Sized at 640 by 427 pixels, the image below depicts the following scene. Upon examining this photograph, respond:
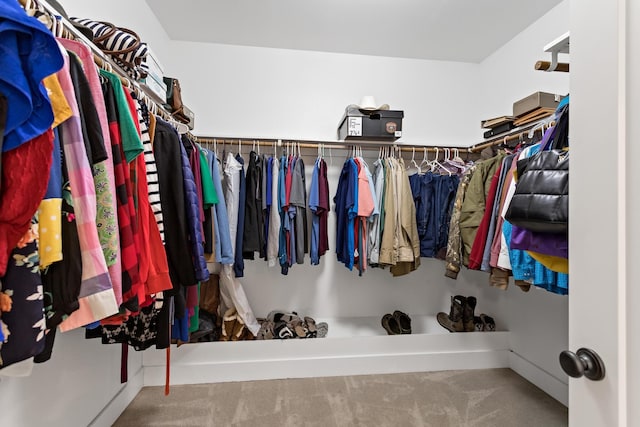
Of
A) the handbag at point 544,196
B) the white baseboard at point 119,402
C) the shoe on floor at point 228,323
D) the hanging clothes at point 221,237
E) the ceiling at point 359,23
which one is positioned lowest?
the white baseboard at point 119,402

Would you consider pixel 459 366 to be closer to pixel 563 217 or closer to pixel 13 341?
pixel 563 217

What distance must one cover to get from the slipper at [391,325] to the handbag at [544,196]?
1.77 meters

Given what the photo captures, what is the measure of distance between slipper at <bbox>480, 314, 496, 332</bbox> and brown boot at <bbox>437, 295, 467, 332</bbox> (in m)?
0.22

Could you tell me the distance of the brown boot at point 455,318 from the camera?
7.74 ft

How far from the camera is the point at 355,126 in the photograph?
224 centimetres

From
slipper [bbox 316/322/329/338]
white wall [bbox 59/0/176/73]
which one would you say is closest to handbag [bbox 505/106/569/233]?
slipper [bbox 316/322/329/338]

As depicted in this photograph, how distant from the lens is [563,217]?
0.69 m

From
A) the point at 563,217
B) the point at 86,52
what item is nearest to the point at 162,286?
the point at 86,52

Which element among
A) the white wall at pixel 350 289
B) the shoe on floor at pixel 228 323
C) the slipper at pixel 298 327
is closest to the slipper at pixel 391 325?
the white wall at pixel 350 289

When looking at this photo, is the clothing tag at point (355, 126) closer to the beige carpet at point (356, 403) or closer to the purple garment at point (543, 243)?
→ the purple garment at point (543, 243)

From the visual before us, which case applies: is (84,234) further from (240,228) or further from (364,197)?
(364,197)

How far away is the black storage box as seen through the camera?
2240 mm

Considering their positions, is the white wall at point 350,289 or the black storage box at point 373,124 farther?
the white wall at point 350,289

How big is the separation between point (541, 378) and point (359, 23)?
284 cm
